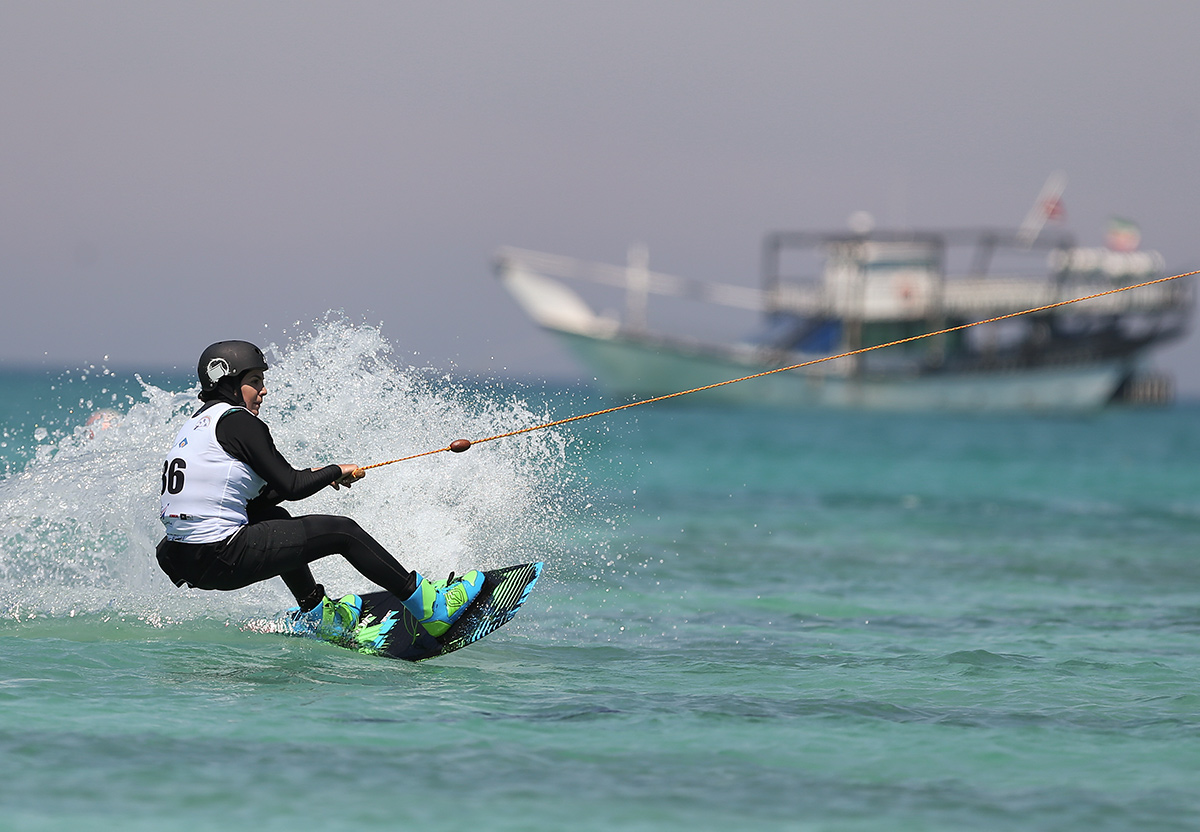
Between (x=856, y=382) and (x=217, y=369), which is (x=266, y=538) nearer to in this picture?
(x=217, y=369)

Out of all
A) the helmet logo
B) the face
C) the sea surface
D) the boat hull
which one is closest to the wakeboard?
the sea surface

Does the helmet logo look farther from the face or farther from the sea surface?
the sea surface

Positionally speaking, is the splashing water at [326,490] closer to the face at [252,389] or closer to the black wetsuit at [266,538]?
the black wetsuit at [266,538]

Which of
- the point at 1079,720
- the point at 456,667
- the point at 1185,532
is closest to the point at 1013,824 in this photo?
the point at 1079,720

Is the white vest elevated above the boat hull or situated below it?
below

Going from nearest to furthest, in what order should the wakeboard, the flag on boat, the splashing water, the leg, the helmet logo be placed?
1. the helmet logo
2. the leg
3. the wakeboard
4. the splashing water
5. the flag on boat

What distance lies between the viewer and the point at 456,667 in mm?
7523

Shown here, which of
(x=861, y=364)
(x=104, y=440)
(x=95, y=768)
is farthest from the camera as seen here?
(x=861, y=364)

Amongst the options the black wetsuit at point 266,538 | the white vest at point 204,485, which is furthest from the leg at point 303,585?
the white vest at point 204,485

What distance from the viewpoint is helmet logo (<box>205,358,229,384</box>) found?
6.72 meters

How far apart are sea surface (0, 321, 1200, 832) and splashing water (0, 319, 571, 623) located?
0.07ft

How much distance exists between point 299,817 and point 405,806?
39cm

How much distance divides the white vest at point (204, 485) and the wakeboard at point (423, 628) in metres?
1.23

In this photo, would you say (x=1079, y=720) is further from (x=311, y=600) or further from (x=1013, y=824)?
(x=311, y=600)
